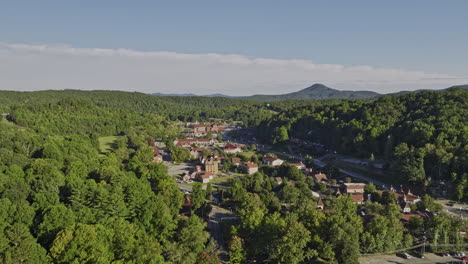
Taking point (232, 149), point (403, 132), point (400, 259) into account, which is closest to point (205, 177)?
point (232, 149)

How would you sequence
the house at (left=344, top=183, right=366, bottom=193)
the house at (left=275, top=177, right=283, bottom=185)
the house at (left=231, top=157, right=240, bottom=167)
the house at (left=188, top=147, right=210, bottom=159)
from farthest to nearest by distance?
the house at (left=188, top=147, right=210, bottom=159) < the house at (left=231, top=157, right=240, bottom=167) < the house at (left=275, top=177, right=283, bottom=185) < the house at (left=344, top=183, right=366, bottom=193)

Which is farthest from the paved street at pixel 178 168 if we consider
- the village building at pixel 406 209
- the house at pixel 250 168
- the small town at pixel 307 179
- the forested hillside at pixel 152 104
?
the forested hillside at pixel 152 104

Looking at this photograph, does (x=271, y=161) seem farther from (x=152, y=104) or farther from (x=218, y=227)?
(x=152, y=104)

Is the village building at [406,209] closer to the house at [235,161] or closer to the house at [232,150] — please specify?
the house at [235,161]

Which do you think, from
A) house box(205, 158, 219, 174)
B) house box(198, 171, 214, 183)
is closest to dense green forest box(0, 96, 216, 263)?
house box(198, 171, 214, 183)

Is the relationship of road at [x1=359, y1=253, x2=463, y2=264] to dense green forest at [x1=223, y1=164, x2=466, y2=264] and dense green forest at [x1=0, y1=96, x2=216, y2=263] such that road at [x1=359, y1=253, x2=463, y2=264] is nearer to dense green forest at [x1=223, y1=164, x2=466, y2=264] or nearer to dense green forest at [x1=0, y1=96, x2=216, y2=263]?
dense green forest at [x1=223, y1=164, x2=466, y2=264]

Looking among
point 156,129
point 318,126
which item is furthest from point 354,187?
point 156,129
